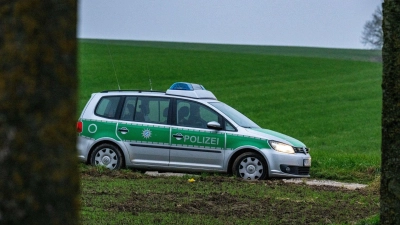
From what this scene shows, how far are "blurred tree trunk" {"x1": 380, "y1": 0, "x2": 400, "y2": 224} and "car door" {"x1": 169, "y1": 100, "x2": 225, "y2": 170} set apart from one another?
8439 millimetres

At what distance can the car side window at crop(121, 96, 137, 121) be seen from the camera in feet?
49.7

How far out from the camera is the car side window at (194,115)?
14859 millimetres

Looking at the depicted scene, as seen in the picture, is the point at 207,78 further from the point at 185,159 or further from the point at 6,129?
the point at 6,129

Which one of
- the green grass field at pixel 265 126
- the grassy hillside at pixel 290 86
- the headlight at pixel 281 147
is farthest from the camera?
the grassy hillside at pixel 290 86

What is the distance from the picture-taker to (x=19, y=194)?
2.41 m

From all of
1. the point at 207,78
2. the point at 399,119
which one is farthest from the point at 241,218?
the point at 207,78

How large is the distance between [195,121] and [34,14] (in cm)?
1247

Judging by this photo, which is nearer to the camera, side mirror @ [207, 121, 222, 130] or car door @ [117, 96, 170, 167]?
side mirror @ [207, 121, 222, 130]

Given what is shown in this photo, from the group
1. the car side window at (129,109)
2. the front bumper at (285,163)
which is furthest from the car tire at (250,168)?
the car side window at (129,109)

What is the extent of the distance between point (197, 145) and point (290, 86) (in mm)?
34313

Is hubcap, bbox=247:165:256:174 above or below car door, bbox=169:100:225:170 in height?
below

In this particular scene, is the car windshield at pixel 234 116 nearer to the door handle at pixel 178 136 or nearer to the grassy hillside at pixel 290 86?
the door handle at pixel 178 136

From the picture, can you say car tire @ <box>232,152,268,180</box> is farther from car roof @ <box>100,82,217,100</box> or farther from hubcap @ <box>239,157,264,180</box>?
car roof @ <box>100,82,217,100</box>

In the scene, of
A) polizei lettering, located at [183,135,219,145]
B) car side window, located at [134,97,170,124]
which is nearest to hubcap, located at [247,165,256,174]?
polizei lettering, located at [183,135,219,145]
